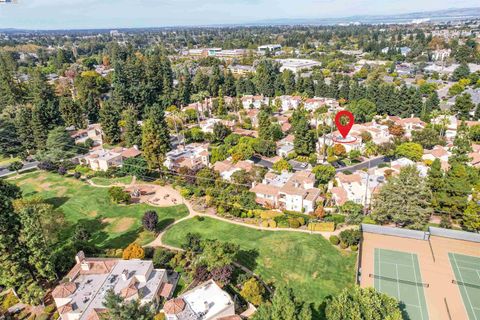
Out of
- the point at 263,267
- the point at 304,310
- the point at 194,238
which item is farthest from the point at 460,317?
the point at 194,238

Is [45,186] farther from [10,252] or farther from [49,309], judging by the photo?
[49,309]

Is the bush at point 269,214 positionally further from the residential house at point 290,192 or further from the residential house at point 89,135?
the residential house at point 89,135

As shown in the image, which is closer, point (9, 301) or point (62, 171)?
point (9, 301)

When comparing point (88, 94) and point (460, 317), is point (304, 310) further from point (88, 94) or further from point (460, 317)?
point (88, 94)

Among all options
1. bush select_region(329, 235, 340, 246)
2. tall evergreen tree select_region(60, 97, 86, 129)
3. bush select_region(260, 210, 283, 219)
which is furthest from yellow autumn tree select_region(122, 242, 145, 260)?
tall evergreen tree select_region(60, 97, 86, 129)

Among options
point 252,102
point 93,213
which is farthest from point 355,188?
point 252,102

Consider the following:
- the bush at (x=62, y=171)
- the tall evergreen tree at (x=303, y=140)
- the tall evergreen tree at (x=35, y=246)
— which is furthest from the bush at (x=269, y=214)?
the bush at (x=62, y=171)
